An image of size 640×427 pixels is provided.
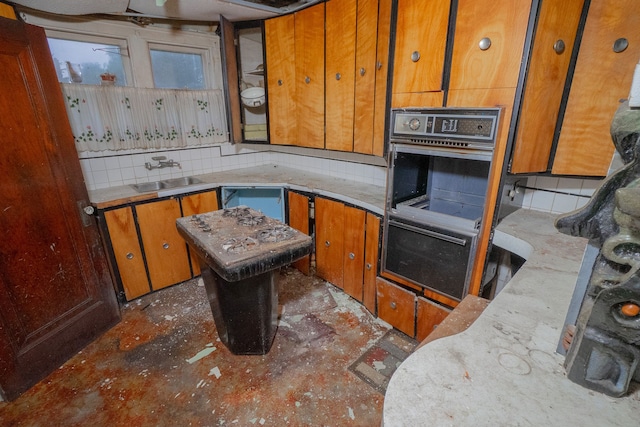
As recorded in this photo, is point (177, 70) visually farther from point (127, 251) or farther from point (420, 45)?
point (420, 45)

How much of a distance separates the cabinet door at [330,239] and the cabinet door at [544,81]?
1307 mm

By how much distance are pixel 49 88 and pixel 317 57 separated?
1.84 metres

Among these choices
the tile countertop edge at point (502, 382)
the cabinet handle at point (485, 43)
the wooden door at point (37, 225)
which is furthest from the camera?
the wooden door at point (37, 225)

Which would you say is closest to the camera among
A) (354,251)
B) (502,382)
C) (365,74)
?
(502,382)

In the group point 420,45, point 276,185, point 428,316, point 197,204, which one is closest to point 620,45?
point 420,45

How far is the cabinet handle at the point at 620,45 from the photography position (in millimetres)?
1281

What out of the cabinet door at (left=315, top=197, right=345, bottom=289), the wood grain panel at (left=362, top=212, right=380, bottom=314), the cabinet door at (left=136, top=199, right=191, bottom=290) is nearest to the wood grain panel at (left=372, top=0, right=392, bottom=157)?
the wood grain panel at (left=362, top=212, right=380, bottom=314)

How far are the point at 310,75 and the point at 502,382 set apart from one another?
2513mm

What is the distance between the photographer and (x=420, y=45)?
1630mm

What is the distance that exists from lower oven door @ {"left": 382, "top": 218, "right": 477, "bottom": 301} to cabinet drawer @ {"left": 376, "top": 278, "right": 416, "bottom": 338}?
0.44 feet

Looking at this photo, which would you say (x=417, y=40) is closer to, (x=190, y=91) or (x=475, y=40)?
(x=475, y=40)

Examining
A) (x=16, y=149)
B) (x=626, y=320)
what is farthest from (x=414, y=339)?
(x=16, y=149)

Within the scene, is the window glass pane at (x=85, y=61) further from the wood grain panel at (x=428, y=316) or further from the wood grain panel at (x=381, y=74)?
the wood grain panel at (x=428, y=316)

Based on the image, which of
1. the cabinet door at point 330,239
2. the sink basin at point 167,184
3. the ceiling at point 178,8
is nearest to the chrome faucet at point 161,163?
the sink basin at point 167,184
